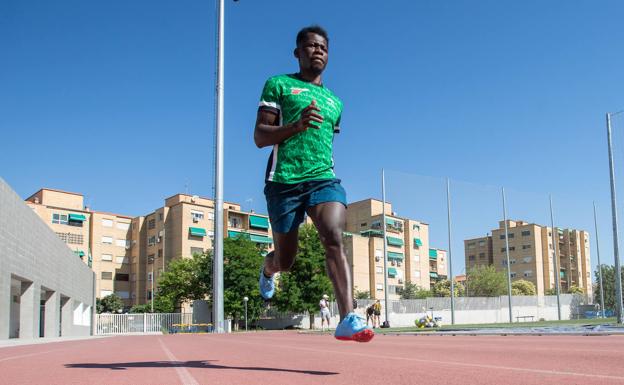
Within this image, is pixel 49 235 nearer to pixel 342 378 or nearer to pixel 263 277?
pixel 263 277

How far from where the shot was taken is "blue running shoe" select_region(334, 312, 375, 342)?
3.39 metres

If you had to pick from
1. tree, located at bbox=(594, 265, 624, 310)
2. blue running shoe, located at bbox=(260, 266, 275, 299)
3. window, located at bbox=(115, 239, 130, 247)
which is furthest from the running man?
window, located at bbox=(115, 239, 130, 247)

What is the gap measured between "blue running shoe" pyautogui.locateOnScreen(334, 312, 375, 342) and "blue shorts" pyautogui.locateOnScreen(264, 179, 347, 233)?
2.28 ft

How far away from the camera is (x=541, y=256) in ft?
312

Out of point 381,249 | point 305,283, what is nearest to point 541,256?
point 381,249

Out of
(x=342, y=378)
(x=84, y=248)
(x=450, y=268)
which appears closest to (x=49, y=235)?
(x=450, y=268)

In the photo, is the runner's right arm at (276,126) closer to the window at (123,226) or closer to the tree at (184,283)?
the tree at (184,283)

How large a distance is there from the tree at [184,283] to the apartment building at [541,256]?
5166 centimetres

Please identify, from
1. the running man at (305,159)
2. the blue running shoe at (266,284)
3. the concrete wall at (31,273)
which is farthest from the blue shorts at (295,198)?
the concrete wall at (31,273)

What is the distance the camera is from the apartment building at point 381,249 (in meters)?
78.4

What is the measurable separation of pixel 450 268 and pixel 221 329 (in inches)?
636

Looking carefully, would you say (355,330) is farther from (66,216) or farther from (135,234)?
(135,234)

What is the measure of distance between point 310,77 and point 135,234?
254 feet

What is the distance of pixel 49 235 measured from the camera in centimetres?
2434
